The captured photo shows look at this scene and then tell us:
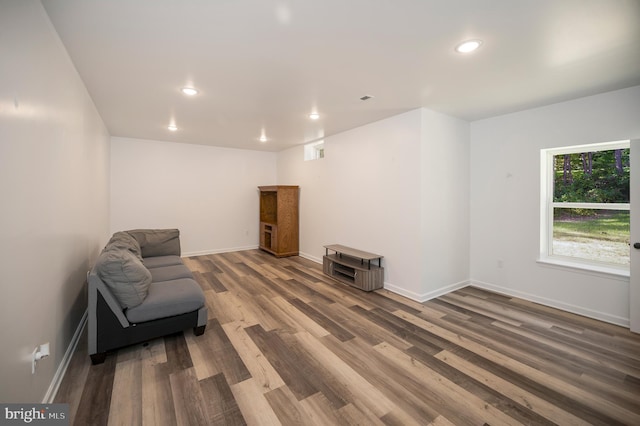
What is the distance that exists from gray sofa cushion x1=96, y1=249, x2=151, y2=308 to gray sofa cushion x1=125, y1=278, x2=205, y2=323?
77mm

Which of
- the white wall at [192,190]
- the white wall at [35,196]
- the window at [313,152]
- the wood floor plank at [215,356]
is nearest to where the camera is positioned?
the white wall at [35,196]

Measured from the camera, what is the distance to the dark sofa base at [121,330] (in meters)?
2.20

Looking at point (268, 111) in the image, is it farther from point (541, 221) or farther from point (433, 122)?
point (541, 221)

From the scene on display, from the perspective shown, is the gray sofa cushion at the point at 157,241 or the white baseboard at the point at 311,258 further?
the white baseboard at the point at 311,258

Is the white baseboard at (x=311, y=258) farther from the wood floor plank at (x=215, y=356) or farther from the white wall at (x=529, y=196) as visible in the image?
the wood floor plank at (x=215, y=356)

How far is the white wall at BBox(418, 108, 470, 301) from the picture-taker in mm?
3557

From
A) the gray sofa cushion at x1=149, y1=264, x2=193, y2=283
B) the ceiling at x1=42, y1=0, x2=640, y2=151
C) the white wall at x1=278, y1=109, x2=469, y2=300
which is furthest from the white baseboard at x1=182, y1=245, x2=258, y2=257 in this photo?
the ceiling at x1=42, y1=0, x2=640, y2=151

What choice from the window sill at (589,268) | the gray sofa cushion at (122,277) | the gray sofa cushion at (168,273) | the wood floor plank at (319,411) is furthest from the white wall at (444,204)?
the gray sofa cushion at (122,277)

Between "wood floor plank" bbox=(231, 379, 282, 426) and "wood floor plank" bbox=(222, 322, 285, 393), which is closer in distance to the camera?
"wood floor plank" bbox=(231, 379, 282, 426)

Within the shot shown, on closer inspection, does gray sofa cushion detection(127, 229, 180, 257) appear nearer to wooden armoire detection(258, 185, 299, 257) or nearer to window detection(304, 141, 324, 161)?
wooden armoire detection(258, 185, 299, 257)

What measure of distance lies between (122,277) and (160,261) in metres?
1.65

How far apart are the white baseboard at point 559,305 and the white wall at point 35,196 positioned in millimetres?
4796

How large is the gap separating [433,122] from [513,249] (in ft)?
6.77

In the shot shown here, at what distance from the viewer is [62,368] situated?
6.74 feet
